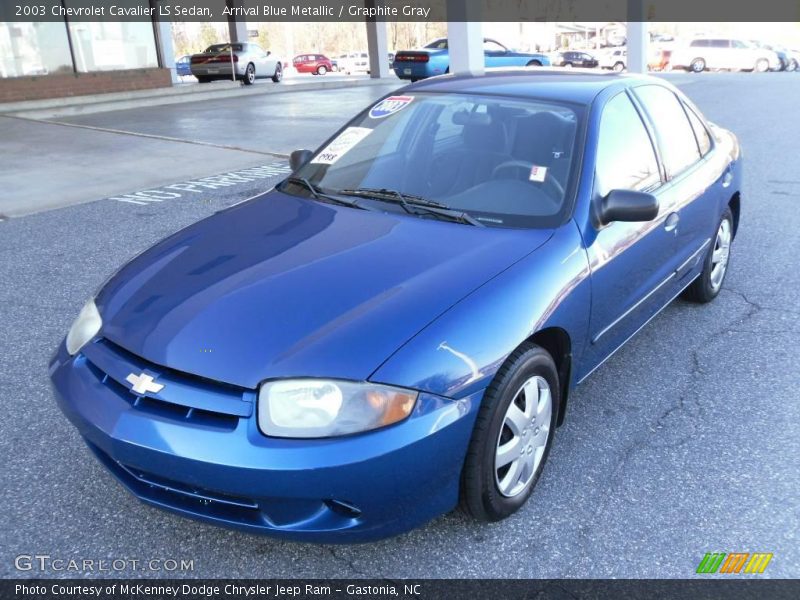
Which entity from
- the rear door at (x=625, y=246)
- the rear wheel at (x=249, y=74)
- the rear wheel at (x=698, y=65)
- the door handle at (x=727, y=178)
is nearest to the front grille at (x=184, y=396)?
the rear door at (x=625, y=246)

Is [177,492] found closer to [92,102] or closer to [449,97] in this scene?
[449,97]

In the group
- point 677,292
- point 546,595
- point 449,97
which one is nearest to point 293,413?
point 546,595

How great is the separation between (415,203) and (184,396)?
1.40 metres

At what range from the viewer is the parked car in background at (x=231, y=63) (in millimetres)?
24558

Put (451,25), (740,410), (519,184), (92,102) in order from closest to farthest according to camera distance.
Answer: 1. (519,184)
2. (740,410)
3. (451,25)
4. (92,102)

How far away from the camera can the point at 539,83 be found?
3.61 m

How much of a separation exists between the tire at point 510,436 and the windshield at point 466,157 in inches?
26.3

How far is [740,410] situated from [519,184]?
1490 mm

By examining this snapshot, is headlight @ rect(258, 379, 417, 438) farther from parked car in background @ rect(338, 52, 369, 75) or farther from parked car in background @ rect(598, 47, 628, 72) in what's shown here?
parked car in background @ rect(338, 52, 369, 75)

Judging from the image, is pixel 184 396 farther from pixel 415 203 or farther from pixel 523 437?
pixel 415 203

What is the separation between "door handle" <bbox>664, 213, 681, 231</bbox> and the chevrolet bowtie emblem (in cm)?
250

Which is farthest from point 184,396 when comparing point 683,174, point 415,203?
point 683,174

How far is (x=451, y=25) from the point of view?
55.0 ft

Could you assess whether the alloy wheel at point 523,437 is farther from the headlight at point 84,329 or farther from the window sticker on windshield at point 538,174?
the headlight at point 84,329
